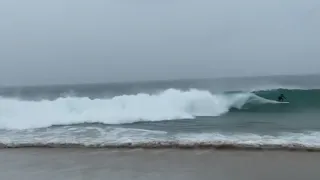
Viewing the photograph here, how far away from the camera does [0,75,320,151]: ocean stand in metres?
8.54

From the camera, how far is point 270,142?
8.05m

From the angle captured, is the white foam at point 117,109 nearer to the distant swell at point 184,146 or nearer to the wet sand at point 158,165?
the distant swell at point 184,146

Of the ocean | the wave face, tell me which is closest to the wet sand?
the ocean

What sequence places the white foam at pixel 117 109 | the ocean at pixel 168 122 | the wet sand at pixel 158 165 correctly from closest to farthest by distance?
the wet sand at pixel 158 165 → the ocean at pixel 168 122 → the white foam at pixel 117 109

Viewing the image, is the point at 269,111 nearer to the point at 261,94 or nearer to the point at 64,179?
the point at 261,94

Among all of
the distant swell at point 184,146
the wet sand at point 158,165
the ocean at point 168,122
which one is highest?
the ocean at point 168,122

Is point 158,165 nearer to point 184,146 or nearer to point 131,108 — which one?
point 184,146

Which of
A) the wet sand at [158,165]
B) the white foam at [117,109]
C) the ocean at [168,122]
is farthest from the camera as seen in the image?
the white foam at [117,109]

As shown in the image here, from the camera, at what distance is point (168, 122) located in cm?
1409

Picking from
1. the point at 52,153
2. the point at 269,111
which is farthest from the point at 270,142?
the point at 269,111

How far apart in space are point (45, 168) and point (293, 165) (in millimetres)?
4470

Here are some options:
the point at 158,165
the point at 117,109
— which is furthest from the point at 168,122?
the point at 158,165

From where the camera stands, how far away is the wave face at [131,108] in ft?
49.4

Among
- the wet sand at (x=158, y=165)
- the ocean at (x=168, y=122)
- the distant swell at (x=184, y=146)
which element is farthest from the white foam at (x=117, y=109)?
the wet sand at (x=158, y=165)
